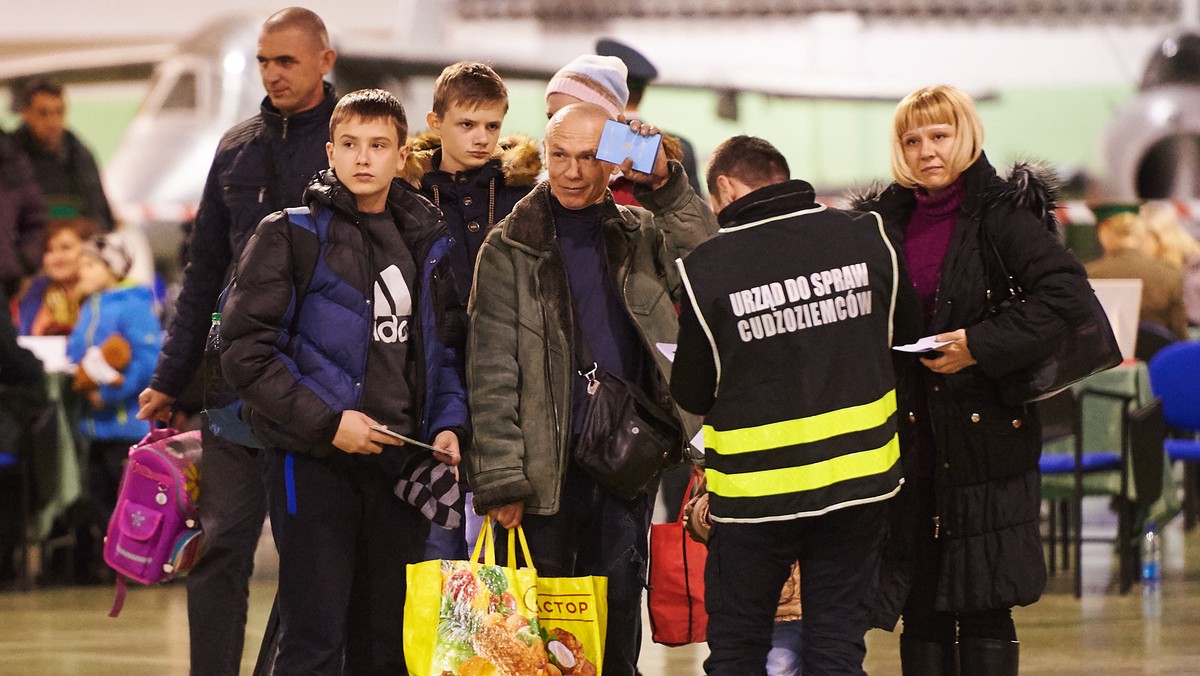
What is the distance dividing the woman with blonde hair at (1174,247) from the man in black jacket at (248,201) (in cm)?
693

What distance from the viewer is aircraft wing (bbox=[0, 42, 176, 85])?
19156 millimetres

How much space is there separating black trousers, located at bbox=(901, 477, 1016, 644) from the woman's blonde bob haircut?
2.39 ft

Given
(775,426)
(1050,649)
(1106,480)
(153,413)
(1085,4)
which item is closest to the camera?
(775,426)

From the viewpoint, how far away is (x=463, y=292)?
3.85 metres

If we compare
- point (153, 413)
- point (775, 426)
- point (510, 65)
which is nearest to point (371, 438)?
point (775, 426)

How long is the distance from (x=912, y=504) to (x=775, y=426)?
611 millimetres

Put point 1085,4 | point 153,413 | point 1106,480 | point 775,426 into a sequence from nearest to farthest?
point 775,426, point 153,413, point 1106,480, point 1085,4

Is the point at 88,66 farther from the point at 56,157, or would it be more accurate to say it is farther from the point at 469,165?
the point at 469,165

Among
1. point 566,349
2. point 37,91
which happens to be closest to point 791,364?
point 566,349

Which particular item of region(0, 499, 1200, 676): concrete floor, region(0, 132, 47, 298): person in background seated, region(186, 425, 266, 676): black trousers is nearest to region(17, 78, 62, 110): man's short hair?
region(0, 132, 47, 298): person in background seated

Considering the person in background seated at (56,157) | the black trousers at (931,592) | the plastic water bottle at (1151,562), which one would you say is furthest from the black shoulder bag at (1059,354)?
the person in background seated at (56,157)

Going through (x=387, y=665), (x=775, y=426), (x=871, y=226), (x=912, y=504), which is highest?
(x=871, y=226)

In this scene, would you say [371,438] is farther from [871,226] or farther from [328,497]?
[871,226]

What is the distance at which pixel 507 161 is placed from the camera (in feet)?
12.9
